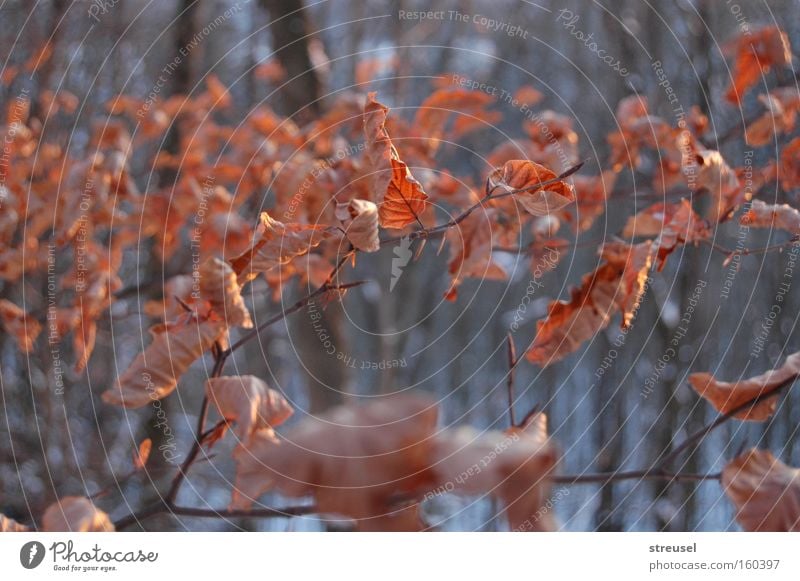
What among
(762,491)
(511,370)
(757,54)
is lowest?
(762,491)

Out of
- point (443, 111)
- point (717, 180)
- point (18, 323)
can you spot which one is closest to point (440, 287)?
point (443, 111)

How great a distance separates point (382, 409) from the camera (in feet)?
2.05

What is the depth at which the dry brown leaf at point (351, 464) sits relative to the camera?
0.57m

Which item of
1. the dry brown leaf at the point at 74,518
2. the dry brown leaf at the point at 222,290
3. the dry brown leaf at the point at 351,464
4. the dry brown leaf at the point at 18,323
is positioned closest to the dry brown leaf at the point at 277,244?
the dry brown leaf at the point at 222,290

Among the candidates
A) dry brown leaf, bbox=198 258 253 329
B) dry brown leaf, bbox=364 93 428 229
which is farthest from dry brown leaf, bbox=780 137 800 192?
dry brown leaf, bbox=198 258 253 329

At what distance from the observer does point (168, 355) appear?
1.69 ft

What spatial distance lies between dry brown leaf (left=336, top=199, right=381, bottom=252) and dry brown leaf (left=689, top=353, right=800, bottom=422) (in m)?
0.25

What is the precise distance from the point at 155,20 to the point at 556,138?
0.51m

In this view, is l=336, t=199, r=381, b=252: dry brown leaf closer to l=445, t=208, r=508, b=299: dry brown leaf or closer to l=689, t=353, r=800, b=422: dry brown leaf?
l=445, t=208, r=508, b=299: dry brown leaf

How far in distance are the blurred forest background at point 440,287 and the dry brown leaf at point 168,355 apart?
18 centimetres

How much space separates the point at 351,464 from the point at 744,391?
0.89 ft

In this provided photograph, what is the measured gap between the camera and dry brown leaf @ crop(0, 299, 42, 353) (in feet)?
2.54

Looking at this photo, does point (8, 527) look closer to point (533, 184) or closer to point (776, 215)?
point (533, 184)

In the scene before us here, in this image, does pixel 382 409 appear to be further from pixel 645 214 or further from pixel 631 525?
pixel 631 525
